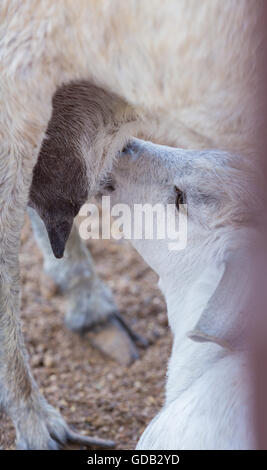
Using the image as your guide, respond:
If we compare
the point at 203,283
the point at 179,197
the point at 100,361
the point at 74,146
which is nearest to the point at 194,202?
the point at 179,197

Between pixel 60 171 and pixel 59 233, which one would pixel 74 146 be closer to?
pixel 60 171

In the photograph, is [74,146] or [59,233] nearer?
[74,146]

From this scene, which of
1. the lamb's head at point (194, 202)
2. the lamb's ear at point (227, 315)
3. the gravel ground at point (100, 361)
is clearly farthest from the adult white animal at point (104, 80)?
the gravel ground at point (100, 361)

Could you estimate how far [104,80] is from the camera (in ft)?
8.07

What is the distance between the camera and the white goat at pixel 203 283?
242cm

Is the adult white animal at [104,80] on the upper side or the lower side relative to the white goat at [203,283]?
upper

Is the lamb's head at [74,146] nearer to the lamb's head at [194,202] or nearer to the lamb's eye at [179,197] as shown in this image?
the lamb's head at [194,202]

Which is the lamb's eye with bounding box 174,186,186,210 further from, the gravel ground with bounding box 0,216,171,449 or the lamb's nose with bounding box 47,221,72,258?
the gravel ground with bounding box 0,216,171,449

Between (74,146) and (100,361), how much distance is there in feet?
5.56

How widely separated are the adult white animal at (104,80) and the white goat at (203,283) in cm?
18

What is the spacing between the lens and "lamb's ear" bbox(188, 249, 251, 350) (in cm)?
234

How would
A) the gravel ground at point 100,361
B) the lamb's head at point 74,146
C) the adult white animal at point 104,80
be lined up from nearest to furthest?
the adult white animal at point 104,80
the lamb's head at point 74,146
the gravel ground at point 100,361

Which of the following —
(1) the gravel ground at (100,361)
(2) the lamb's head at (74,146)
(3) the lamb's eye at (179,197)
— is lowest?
(1) the gravel ground at (100,361)

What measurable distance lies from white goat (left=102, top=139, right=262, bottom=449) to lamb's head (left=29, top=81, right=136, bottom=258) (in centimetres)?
19
